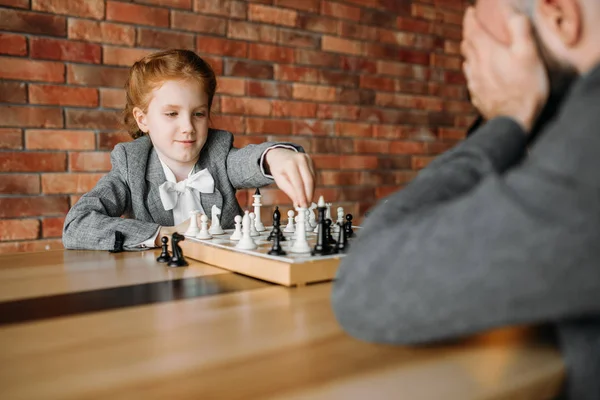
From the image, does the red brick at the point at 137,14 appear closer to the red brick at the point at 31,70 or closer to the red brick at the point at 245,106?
the red brick at the point at 31,70

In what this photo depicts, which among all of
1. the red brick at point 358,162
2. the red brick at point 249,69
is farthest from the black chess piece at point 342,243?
the red brick at point 358,162

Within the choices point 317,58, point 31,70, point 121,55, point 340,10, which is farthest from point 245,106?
point 31,70

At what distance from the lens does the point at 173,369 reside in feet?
1.84

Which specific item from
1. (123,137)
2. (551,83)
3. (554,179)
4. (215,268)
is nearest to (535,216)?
(554,179)

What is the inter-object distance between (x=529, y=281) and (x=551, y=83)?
0.40 meters

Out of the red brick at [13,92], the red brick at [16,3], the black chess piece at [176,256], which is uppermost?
the red brick at [16,3]

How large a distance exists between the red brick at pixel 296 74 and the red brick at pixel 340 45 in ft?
0.58

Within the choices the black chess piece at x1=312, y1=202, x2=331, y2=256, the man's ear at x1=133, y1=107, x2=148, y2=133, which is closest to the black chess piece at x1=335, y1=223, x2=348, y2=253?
the black chess piece at x1=312, y1=202, x2=331, y2=256

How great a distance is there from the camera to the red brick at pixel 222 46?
261 cm

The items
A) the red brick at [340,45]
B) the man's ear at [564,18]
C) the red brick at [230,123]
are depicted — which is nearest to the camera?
the man's ear at [564,18]

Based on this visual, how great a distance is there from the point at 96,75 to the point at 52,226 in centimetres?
73

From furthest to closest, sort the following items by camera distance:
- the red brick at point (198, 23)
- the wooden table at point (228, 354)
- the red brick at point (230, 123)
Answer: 1. the red brick at point (230, 123)
2. the red brick at point (198, 23)
3. the wooden table at point (228, 354)

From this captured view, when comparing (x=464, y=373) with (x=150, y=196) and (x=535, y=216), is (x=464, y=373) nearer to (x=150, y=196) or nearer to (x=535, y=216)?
(x=535, y=216)

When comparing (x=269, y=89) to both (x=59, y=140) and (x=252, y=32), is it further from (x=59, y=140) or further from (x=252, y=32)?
(x=59, y=140)
